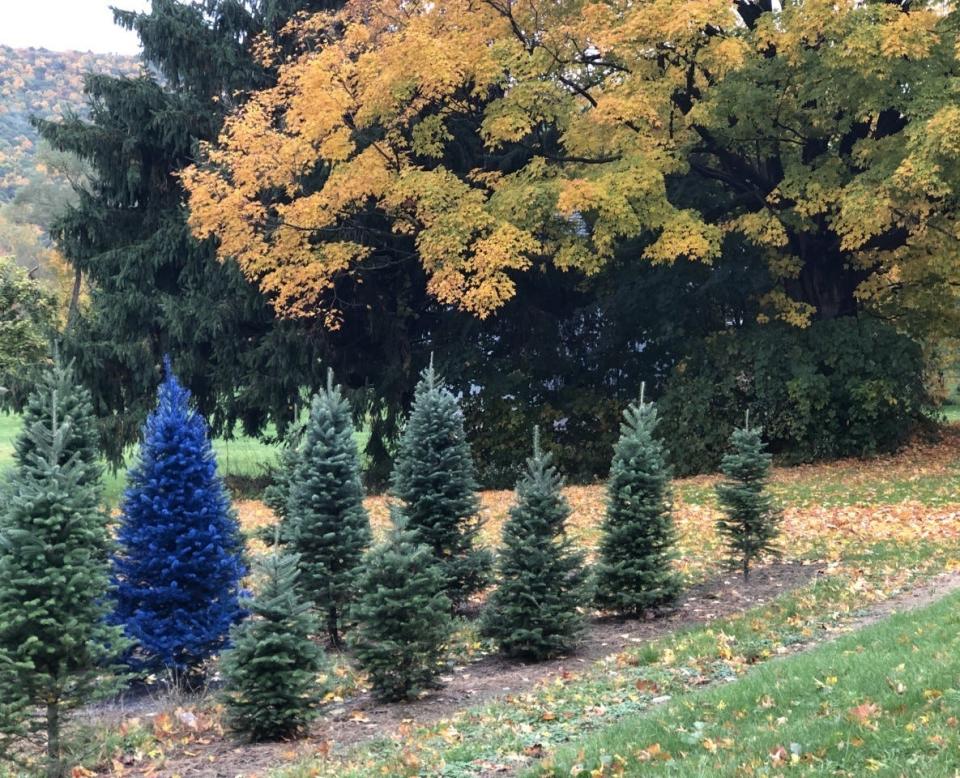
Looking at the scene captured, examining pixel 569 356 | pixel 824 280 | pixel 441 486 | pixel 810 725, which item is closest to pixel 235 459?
pixel 569 356

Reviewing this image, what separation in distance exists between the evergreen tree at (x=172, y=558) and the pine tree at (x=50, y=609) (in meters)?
1.64

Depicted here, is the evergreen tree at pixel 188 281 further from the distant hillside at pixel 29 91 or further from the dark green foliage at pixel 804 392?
the distant hillside at pixel 29 91

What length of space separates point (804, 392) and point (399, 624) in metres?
14.6

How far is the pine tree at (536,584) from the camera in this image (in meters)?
8.52

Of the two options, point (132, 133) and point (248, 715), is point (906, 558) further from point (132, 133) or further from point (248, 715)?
point (132, 133)

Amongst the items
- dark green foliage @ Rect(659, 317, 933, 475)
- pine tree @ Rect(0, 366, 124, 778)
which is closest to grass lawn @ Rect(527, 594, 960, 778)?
pine tree @ Rect(0, 366, 124, 778)

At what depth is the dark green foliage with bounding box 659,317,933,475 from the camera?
2023 centimetres

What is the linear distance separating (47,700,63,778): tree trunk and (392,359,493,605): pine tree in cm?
399

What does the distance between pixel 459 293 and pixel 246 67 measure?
33.2 ft

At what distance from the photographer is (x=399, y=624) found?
7.55 meters

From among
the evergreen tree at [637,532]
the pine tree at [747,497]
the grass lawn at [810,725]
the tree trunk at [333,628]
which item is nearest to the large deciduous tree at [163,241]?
the tree trunk at [333,628]

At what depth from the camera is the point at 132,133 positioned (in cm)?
2530

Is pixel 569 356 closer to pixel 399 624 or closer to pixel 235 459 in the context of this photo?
pixel 235 459

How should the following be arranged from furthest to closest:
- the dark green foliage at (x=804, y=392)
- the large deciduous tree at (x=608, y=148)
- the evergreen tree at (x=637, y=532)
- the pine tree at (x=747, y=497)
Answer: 1. the dark green foliage at (x=804, y=392)
2. the large deciduous tree at (x=608, y=148)
3. the pine tree at (x=747, y=497)
4. the evergreen tree at (x=637, y=532)
